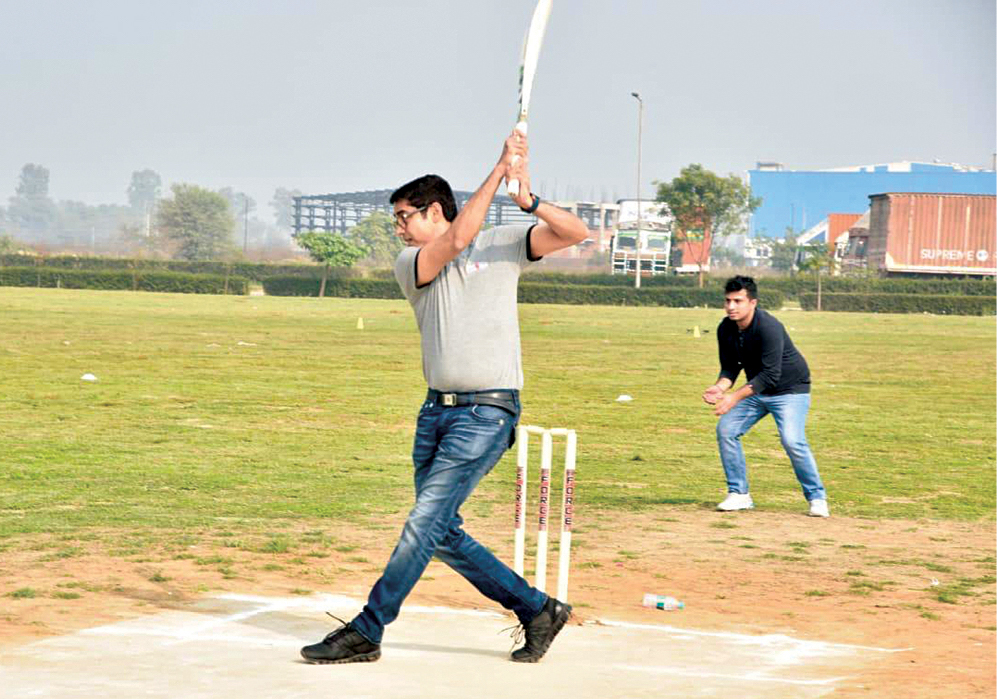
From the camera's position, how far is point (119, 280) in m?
82.9

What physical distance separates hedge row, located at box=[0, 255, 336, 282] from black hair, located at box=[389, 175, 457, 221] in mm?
86496

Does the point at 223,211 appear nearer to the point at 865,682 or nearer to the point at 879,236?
the point at 879,236

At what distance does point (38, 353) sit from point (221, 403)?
9742 millimetres

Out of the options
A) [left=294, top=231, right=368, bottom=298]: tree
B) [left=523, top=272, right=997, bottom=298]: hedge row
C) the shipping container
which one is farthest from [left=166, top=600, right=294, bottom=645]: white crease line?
[left=294, top=231, right=368, bottom=298]: tree

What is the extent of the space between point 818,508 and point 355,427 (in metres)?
7.35

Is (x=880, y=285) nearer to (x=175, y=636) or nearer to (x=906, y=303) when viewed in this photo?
(x=906, y=303)

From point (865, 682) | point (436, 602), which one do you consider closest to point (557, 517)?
point (436, 602)

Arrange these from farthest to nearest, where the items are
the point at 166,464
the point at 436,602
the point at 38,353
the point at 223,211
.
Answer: the point at 223,211
the point at 38,353
the point at 166,464
the point at 436,602

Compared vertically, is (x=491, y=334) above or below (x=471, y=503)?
above

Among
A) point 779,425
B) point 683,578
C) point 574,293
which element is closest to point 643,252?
point 574,293

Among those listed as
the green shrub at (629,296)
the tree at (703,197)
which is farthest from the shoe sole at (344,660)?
the tree at (703,197)

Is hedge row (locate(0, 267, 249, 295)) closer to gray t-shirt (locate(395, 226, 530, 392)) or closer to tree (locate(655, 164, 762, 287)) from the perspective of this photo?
tree (locate(655, 164, 762, 287))

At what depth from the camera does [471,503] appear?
12.9 meters

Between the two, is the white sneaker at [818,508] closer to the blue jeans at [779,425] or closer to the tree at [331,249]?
the blue jeans at [779,425]
